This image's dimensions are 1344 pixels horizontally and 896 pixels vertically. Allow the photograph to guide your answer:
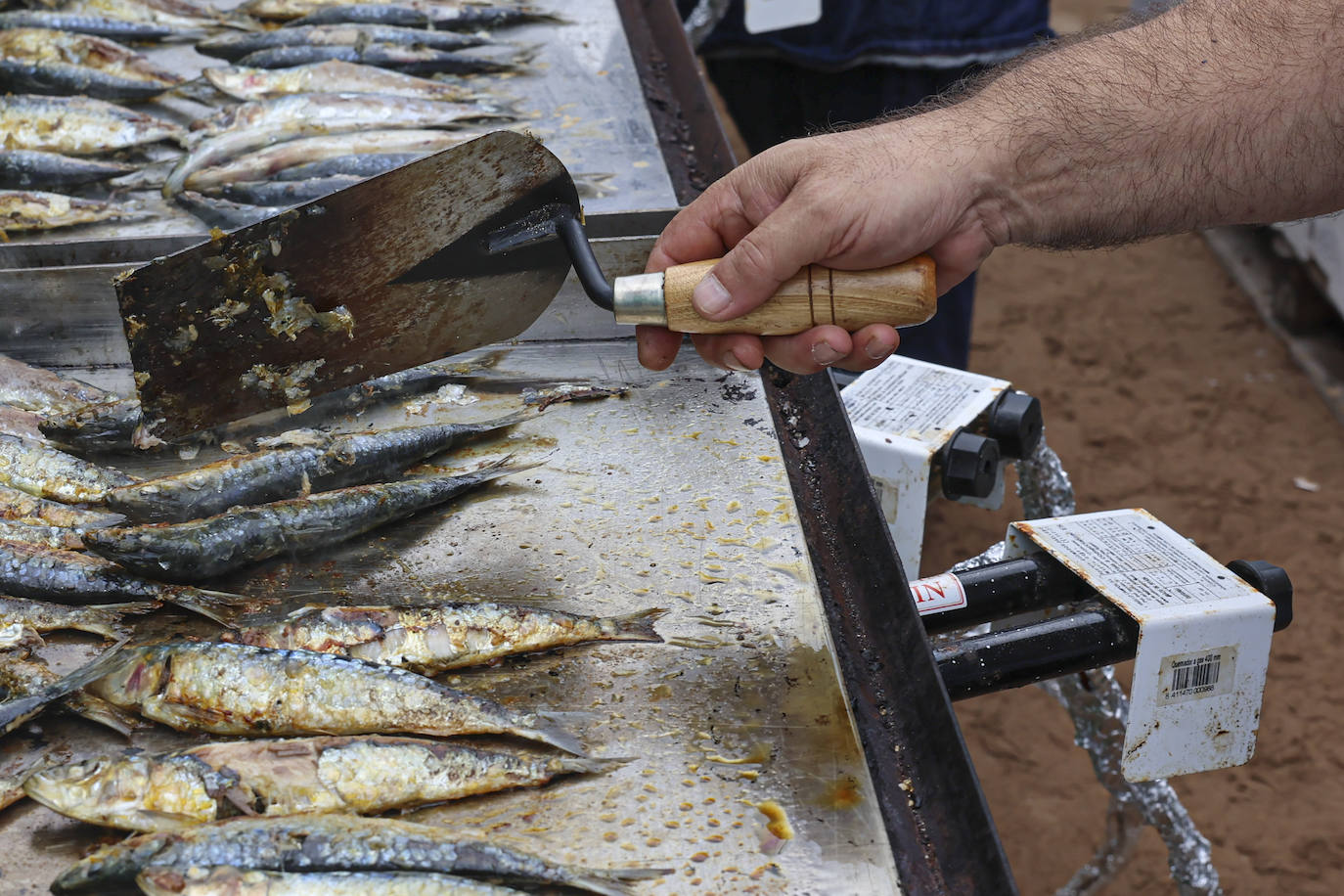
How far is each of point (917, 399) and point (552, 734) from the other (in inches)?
63.5

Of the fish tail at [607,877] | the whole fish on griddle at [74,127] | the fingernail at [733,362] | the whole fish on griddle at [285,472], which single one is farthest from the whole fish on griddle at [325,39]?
the fish tail at [607,877]

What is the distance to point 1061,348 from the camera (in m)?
7.44

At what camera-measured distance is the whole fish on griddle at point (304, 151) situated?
4.02 m

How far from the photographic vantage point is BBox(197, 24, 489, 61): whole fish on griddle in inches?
193

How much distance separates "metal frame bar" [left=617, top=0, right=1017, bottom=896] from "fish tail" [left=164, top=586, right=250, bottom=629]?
125cm

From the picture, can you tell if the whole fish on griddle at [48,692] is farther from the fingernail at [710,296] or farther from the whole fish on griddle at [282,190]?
the whole fish on griddle at [282,190]

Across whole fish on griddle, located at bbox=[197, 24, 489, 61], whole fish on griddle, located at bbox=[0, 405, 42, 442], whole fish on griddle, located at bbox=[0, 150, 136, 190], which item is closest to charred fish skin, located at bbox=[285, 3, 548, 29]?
whole fish on griddle, located at bbox=[197, 24, 489, 61]

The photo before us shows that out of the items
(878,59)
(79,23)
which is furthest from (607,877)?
(79,23)

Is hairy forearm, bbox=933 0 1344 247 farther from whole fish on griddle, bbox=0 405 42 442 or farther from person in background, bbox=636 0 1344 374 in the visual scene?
whole fish on griddle, bbox=0 405 42 442

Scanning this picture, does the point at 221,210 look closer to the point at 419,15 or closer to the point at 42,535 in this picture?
the point at 42,535

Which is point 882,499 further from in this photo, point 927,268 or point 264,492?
point 264,492

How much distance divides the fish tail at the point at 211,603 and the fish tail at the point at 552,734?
71 cm

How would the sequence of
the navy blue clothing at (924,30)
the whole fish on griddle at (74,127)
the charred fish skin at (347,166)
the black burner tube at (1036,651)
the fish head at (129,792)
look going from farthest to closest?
1. the navy blue clothing at (924,30)
2. the whole fish on griddle at (74,127)
3. the charred fish skin at (347,166)
4. the black burner tube at (1036,651)
5. the fish head at (129,792)

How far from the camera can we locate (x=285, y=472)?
2.72 m
